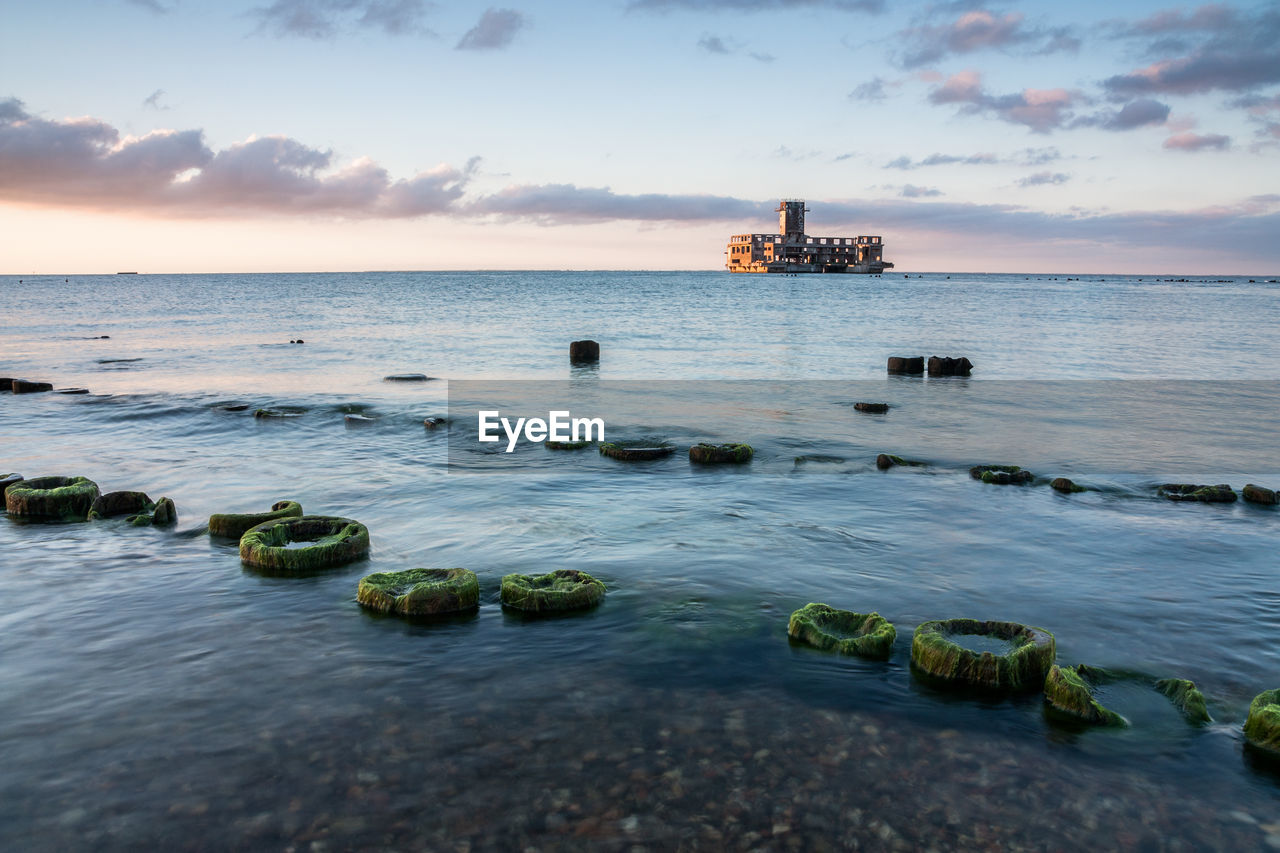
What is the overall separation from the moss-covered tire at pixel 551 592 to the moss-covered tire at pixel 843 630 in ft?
7.76

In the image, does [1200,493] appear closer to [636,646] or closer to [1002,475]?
[1002,475]

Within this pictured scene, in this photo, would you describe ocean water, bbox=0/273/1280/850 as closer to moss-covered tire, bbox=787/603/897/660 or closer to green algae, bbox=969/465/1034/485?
moss-covered tire, bbox=787/603/897/660

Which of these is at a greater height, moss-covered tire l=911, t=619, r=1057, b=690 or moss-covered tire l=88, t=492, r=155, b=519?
moss-covered tire l=88, t=492, r=155, b=519

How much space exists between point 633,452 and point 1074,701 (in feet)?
38.1

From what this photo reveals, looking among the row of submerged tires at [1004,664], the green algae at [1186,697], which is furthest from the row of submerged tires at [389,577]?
the green algae at [1186,697]

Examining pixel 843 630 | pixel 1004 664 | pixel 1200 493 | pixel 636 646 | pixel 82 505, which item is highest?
pixel 1200 493

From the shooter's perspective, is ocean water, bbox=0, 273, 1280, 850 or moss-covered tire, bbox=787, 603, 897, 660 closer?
ocean water, bbox=0, 273, 1280, 850

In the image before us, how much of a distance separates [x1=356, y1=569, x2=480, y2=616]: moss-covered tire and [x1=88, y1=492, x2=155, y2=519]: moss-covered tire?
19.3ft

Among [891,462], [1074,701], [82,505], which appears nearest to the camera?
[1074,701]

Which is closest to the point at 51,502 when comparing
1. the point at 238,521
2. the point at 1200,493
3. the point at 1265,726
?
the point at 238,521

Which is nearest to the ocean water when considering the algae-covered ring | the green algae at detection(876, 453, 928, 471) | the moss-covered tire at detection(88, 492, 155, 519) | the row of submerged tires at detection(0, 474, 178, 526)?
the algae-covered ring

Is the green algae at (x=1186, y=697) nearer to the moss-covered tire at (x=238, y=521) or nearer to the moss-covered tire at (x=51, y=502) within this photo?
the moss-covered tire at (x=238, y=521)

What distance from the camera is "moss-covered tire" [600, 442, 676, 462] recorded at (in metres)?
17.9

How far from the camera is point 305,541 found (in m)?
11.7
